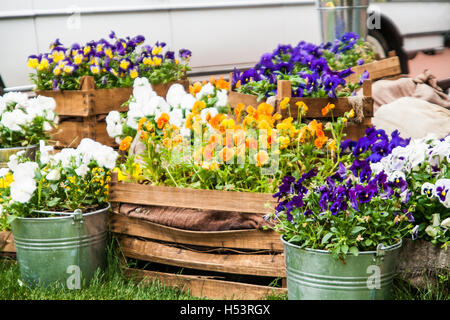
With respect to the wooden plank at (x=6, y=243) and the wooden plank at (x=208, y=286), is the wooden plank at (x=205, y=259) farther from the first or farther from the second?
the wooden plank at (x=6, y=243)

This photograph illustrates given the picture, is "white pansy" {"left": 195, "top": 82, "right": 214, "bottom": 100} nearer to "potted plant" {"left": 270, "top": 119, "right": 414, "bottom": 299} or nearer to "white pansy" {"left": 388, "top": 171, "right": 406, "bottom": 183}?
"potted plant" {"left": 270, "top": 119, "right": 414, "bottom": 299}

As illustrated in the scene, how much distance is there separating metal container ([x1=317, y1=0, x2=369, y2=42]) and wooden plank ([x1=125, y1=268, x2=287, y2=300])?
338 centimetres

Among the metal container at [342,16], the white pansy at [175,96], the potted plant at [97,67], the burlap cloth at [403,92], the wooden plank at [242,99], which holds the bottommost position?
the burlap cloth at [403,92]

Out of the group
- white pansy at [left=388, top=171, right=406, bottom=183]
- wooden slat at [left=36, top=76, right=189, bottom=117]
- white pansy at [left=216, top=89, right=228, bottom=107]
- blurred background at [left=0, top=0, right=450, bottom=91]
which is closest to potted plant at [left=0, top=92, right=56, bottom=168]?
wooden slat at [left=36, top=76, right=189, bottom=117]

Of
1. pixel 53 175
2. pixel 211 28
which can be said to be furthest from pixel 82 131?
pixel 211 28

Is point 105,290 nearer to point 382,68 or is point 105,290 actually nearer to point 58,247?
point 58,247

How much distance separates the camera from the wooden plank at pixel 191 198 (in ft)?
8.12

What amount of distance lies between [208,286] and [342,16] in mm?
3470

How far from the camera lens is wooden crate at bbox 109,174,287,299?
250 centimetres

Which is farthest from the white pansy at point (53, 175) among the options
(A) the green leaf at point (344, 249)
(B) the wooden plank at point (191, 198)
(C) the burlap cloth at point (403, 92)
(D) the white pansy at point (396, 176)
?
(C) the burlap cloth at point (403, 92)

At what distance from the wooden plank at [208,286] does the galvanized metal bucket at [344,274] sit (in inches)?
15.7

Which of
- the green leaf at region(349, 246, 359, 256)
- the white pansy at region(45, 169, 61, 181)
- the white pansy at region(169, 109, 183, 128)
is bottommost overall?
the green leaf at region(349, 246, 359, 256)

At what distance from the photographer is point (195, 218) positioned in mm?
2621
